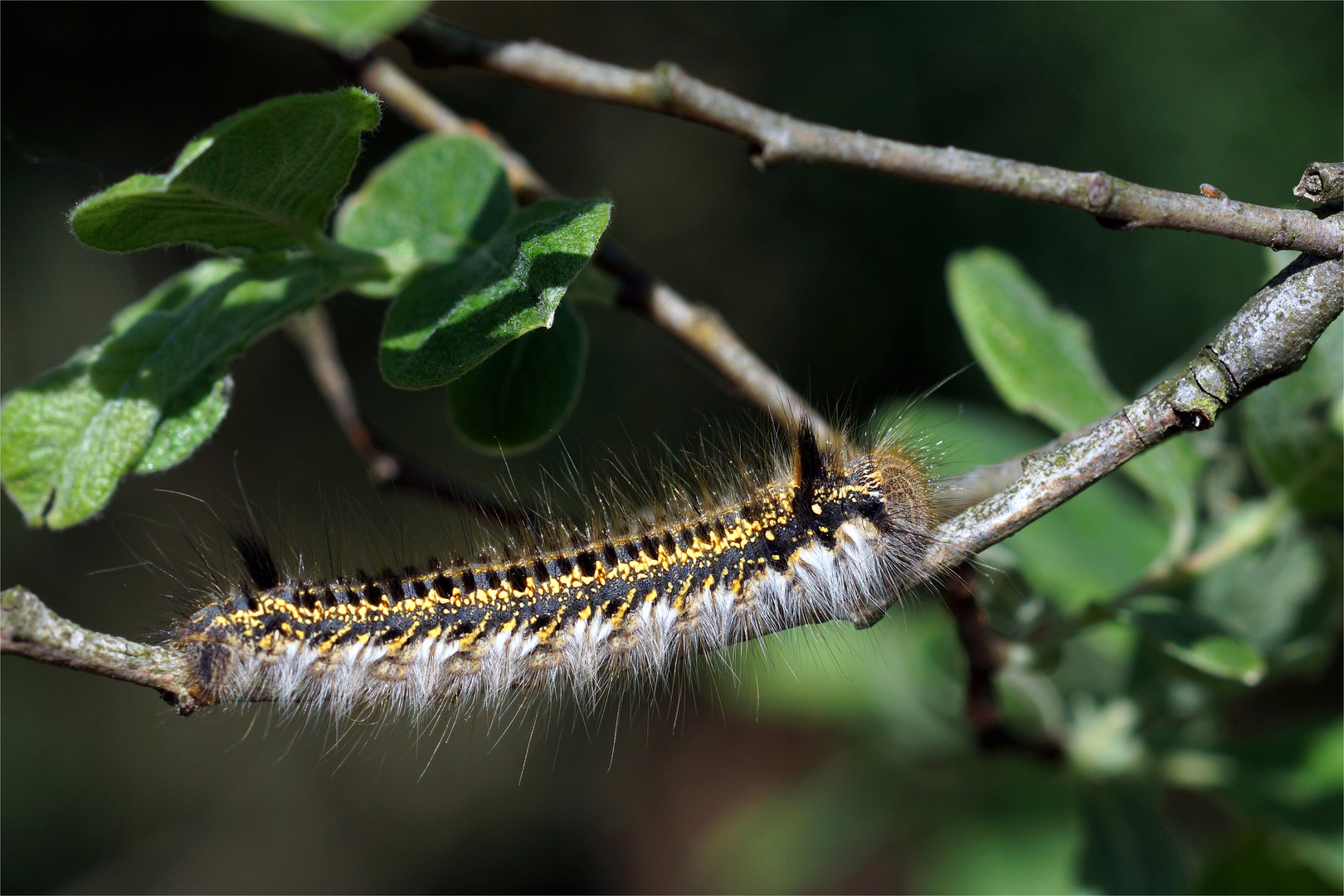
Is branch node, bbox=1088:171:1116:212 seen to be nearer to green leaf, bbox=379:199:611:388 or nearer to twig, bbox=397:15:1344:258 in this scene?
twig, bbox=397:15:1344:258

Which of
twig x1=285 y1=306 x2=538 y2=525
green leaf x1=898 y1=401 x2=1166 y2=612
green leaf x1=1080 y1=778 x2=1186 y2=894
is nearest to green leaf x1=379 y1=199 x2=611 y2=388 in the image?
twig x1=285 y1=306 x2=538 y2=525

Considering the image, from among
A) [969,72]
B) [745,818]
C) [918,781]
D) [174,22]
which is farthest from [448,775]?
[969,72]

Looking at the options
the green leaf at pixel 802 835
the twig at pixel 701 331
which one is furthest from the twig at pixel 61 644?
the green leaf at pixel 802 835

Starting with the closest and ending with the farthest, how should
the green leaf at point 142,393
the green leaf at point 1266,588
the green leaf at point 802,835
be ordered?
the green leaf at point 142,393 → the green leaf at point 1266,588 → the green leaf at point 802,835

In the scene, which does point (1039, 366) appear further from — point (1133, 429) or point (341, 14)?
point (341, 14)

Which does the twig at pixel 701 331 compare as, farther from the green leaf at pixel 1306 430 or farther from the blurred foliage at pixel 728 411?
the green leaf at pixel 1306 430
